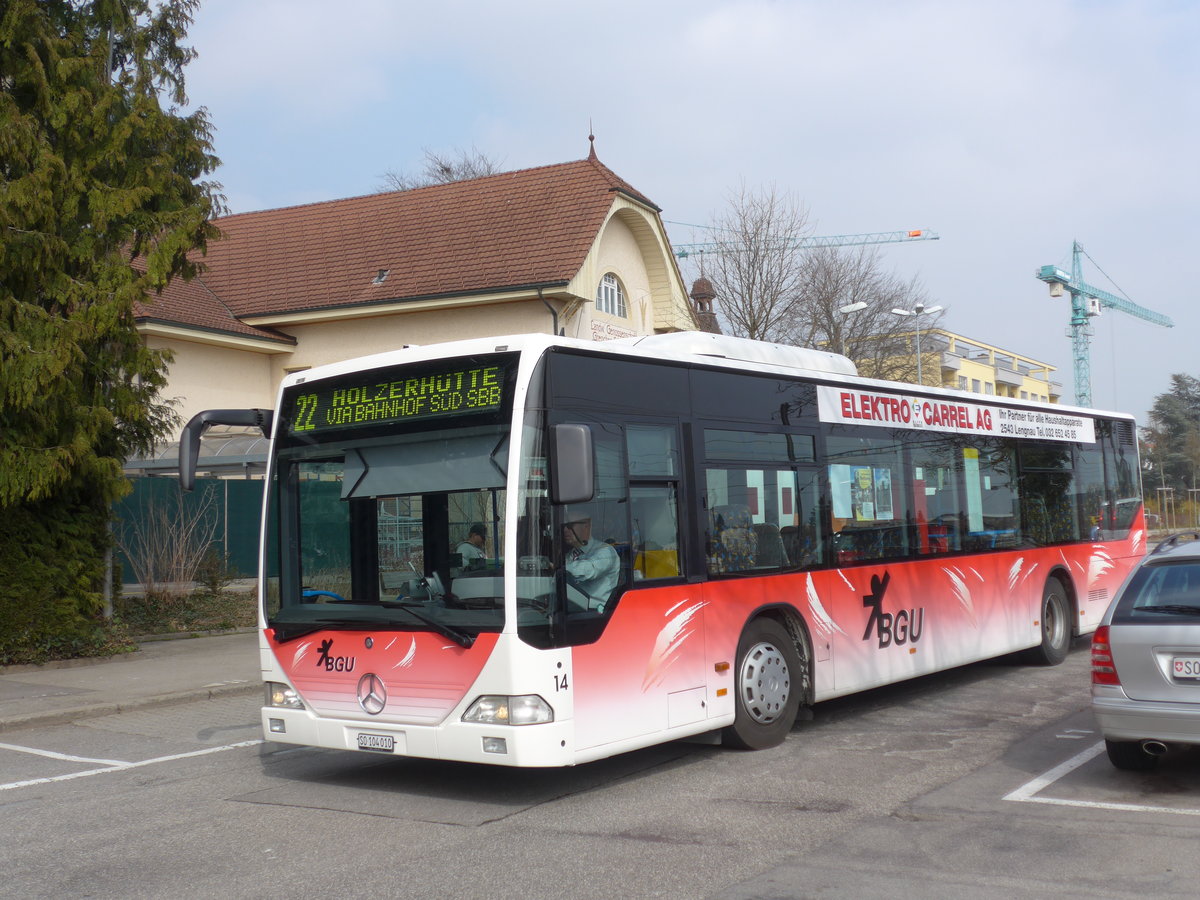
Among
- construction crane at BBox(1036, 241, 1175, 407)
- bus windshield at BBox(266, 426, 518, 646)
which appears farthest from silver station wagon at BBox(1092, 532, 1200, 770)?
construction crane at BBox(1036, 241, 1175, 407)

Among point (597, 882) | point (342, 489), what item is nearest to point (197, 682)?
point (342, 489)

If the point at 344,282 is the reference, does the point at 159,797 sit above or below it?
below

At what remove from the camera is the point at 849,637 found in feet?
32.4

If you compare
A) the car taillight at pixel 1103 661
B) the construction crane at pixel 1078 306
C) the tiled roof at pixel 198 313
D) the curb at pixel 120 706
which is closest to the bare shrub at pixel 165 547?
the tiled roof at pixel 198 313

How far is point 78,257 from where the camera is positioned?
1467 centimetres

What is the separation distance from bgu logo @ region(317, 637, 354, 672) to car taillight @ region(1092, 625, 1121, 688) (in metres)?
4.57

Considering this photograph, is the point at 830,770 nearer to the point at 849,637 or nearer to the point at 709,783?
the point at 709,783

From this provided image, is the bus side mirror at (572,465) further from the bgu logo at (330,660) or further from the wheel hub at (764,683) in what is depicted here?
the wheel hub at (764,683)

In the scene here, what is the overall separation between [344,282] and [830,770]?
79.8ft

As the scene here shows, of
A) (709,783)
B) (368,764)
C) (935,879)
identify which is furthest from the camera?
(368,764)

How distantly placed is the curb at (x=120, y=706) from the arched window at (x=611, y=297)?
702 inches

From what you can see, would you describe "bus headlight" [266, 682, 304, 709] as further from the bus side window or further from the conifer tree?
the conifer tree

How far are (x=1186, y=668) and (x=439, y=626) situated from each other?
4320 millimetres

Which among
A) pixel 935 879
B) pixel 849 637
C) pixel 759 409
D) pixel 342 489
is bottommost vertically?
pixel 935 879
